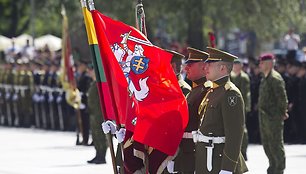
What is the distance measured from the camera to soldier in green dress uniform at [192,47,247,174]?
8594 mm

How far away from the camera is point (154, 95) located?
8.92m

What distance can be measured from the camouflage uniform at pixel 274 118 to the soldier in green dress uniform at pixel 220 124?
4444 mm

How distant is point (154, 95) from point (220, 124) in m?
0.65

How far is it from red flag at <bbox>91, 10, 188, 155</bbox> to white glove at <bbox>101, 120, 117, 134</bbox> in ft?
0.78

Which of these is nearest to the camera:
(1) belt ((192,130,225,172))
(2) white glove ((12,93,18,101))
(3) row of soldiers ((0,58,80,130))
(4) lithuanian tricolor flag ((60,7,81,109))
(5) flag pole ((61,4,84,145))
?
(1) belt ((192,130,225,172))

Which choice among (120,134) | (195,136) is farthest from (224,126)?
(120,134)

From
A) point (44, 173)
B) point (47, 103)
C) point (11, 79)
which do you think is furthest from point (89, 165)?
point (11, 79)

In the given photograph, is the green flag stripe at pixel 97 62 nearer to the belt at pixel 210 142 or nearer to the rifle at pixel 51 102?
the belt at pixel 210 142

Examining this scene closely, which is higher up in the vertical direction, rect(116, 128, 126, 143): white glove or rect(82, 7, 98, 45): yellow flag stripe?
rect(82, 7, 98, 45): yellow flag stripe

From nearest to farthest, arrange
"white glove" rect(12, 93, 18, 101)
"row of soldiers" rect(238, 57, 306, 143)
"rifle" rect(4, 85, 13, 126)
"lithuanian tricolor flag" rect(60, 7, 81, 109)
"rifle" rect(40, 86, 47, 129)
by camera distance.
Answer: "row of soldiers" rect(238, 57, 306, 143) → "lithuanian tricolor flag" rect(60, 7, 81, 109) → "rifle" rect(40, 86, 47, 129) → "white glove" rect(12, 93, 18, 101) → "rifle" rect(4, 85, 13, 126)

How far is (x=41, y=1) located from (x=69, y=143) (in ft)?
63.0

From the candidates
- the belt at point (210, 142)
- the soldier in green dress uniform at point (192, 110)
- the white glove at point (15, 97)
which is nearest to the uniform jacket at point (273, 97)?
the soldier in green dress uniform at point (192, 110)

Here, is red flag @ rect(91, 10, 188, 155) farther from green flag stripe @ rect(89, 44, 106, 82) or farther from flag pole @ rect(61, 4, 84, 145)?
flag pole @ rect(61, 4, 84, 145)

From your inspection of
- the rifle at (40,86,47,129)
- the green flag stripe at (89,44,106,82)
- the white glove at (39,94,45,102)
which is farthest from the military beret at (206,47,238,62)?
the white glove at (39,94,45,102)
